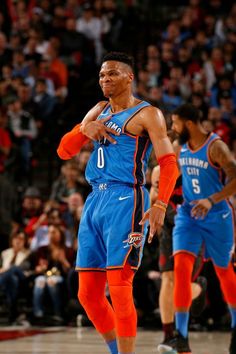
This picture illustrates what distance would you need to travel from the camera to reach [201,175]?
300 inches

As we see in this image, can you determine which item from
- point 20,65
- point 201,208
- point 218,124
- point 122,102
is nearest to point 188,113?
point 201,208

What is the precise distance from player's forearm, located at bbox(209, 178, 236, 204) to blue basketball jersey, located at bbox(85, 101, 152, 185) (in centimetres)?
156

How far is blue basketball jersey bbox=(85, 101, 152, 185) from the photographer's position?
5.83 metres

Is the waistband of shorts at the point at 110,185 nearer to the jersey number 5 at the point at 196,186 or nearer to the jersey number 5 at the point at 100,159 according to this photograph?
the jersey number 5 at the point at 100,159

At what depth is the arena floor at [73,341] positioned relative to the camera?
8164mm

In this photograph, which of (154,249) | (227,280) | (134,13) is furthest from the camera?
(134,13)

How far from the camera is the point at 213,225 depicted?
24.9 ft

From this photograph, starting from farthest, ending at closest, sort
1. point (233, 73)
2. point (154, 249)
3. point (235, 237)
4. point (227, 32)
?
point (227, 32) → point (233, 73) → point (154, 249) → point (235, 237)

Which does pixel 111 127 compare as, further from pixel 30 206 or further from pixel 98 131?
pixel 30 206

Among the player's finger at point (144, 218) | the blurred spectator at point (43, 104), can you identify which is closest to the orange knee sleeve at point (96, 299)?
the player's finger at point (144, 218)

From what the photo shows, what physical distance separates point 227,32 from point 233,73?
1.57 meters

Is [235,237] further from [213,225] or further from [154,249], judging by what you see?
[154,249]

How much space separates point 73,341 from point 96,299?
3.37 metres

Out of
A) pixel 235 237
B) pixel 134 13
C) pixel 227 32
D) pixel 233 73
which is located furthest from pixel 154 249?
pixel 134 13
